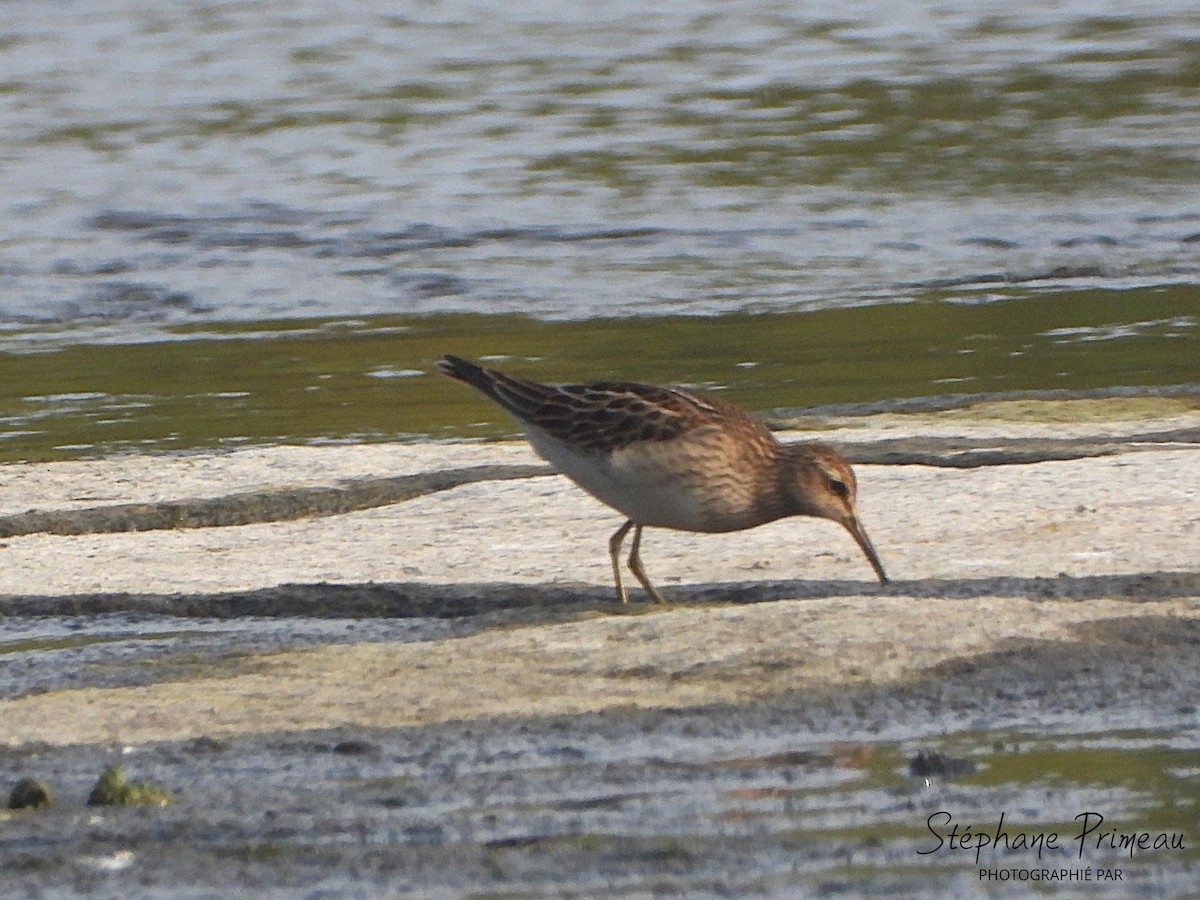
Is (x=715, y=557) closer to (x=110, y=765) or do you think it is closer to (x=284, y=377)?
(x=110, y=765)

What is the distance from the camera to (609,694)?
5301 mm

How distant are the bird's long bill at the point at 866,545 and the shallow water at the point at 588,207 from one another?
3181 millimetres

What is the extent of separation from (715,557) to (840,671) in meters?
1.68

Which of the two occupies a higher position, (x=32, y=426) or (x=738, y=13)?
(x=32, y=426)

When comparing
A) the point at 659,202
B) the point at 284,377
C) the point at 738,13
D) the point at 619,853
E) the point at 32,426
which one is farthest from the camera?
the point at 738,13

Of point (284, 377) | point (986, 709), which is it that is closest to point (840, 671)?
point (986, 709)

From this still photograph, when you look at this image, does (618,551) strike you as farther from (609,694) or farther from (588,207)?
(588,207)

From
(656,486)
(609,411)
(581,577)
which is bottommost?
(581,577)

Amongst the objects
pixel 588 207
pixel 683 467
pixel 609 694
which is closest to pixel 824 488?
pixel 683 467

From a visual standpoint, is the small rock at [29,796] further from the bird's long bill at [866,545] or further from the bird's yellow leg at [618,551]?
the bird's long bill at [866,545]

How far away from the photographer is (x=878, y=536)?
6.99 meters

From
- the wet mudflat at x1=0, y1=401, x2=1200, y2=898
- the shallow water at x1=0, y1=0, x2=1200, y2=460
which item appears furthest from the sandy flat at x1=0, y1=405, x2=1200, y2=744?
the shallow water at x1=0, y1=0, x2=1200, y2=460

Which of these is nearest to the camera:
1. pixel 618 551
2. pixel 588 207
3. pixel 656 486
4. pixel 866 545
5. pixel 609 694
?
pixel 609 694

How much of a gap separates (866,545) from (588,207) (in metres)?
9.75
